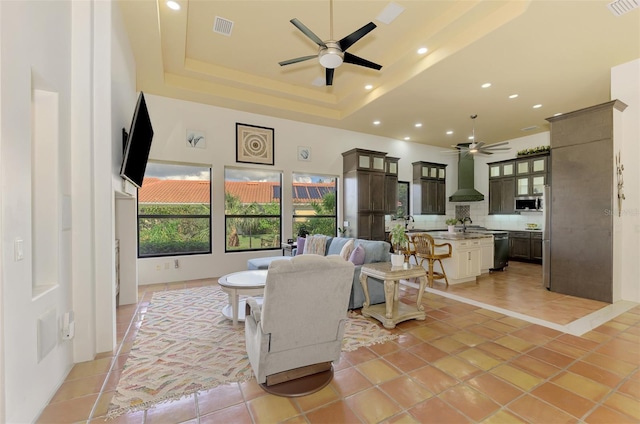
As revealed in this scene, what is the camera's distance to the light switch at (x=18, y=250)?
1578 mm

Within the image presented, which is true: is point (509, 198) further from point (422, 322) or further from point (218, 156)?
point (218, 156)

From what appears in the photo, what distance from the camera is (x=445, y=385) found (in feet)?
6.83

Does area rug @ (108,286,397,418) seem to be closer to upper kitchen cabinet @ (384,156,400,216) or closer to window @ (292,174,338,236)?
window @ (292,174,338,236)

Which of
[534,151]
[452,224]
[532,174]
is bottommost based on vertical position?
[452,224]

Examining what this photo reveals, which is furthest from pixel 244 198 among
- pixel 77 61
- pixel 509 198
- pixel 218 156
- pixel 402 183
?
pixel 509 198

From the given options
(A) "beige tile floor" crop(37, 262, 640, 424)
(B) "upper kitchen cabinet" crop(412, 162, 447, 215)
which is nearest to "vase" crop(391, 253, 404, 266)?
(A) "beige tile floor" crop(37, 262, 640, 424)

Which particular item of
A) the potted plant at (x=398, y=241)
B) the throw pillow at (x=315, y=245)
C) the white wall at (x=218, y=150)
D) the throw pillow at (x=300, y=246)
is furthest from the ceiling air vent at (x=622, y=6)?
the throw pillow at (x=300, y=246)

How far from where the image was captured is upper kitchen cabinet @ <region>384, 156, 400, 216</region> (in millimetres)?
7191

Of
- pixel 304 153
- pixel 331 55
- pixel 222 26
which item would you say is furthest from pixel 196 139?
pixel 331 55

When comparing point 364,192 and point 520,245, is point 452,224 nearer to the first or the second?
point 364,192

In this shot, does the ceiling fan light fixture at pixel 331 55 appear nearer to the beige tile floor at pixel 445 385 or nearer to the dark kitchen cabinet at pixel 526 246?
the beige tile floor at pixel 445 385

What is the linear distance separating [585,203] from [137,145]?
248 inches

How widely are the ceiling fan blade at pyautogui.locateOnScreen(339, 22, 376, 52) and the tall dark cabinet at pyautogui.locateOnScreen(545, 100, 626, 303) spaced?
3834 millimetres

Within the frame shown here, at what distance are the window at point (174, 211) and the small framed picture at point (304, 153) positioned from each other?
210 centimetres
